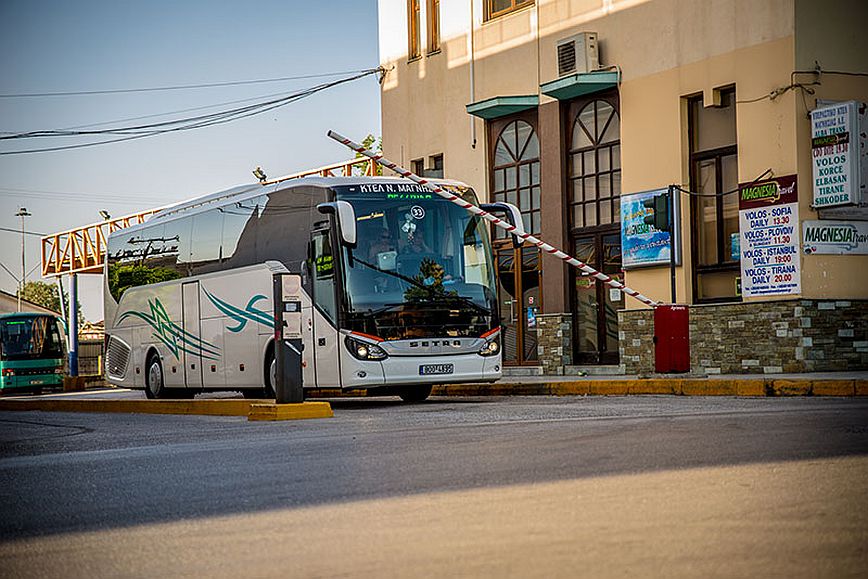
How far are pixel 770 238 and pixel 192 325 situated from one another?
10.1m

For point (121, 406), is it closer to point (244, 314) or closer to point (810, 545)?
point (244, 314)

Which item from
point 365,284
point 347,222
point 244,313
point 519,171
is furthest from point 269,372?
point 519,171

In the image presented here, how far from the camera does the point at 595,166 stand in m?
26.6

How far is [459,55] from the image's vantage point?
1195 inches

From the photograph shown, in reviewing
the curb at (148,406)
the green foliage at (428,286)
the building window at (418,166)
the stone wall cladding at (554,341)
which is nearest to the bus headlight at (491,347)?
the green foliage at (428,286)

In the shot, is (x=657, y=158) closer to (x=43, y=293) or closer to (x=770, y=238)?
(x=770, y=238)

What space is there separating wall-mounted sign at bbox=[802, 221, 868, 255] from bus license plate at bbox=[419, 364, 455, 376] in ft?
22.2

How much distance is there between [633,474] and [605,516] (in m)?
1.59

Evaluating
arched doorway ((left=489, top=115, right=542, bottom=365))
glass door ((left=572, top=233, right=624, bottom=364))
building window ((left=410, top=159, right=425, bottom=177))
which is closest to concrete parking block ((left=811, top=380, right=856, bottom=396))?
glass door ((left=572, top=233, right=624, bottom=364))

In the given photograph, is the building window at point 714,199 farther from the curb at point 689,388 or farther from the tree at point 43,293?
the tree at point 43,293

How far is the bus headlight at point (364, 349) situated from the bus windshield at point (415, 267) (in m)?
0.18

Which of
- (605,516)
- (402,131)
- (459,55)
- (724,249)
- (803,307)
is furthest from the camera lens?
(402,131)

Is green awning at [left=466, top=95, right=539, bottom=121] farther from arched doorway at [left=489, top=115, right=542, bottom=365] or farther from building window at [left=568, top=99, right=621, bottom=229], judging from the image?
building window at [left=568, top=99, right=621, bottom=229]

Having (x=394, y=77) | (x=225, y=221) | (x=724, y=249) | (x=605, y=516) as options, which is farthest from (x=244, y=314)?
(x=605, y=516)
